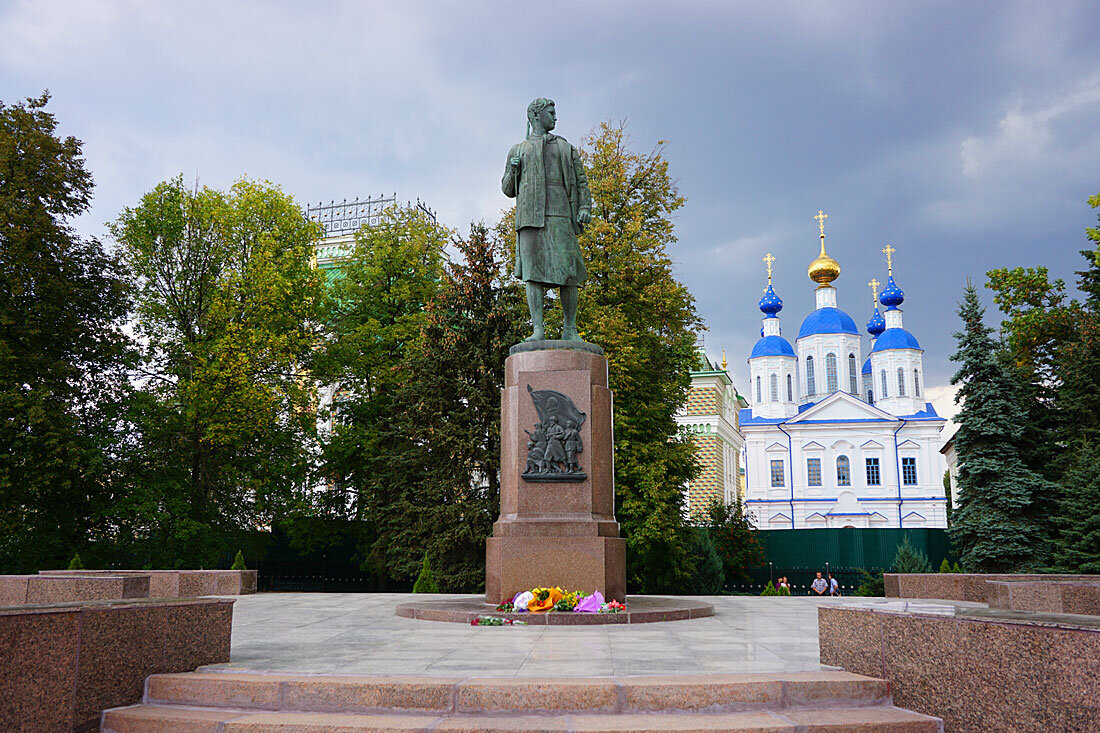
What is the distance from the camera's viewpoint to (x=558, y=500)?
9.62 m

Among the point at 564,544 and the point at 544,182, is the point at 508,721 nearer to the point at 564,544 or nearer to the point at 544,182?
the point at 564,544

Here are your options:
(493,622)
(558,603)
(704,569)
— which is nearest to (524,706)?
(493,622)

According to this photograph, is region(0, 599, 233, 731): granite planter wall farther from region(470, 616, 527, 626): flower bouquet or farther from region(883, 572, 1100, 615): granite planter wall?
region(883, 572, 1100, 615): granite planter wall

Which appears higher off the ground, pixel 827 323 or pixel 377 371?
pixel 827 323

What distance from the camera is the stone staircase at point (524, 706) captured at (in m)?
4.15

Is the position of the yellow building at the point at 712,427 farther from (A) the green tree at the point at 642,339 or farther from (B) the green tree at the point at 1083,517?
(B) the green tree at the point at 1083,517

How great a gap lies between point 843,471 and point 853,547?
38.3m

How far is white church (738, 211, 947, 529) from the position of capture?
202 ft

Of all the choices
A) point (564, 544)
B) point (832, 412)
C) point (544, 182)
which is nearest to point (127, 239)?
point (544, 182)

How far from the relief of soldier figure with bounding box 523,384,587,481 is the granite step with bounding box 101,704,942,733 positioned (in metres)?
5.34

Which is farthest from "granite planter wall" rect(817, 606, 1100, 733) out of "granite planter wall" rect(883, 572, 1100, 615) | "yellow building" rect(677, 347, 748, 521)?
"yellow building" rect(677, 347, 748, 521)

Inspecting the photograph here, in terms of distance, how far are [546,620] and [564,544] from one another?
1.14 m

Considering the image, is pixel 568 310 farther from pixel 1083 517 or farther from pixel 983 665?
pixel 1083 517

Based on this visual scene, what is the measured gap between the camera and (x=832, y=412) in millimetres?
64688
